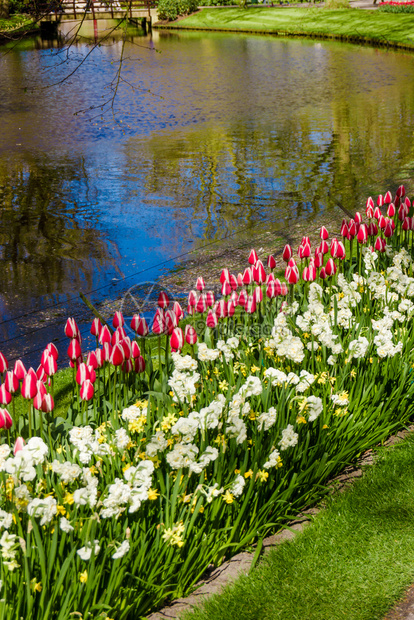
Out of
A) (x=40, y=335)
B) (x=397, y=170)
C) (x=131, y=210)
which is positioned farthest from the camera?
(x=397, y=170)

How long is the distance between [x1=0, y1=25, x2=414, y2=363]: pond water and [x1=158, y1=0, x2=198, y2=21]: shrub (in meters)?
29.3

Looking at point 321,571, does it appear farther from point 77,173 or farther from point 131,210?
point 77,173

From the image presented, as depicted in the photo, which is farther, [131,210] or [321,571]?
[131,210]

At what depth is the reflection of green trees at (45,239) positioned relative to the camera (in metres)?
6.84

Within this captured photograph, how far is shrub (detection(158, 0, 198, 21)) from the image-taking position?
160ft

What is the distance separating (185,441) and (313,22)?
39627 mm

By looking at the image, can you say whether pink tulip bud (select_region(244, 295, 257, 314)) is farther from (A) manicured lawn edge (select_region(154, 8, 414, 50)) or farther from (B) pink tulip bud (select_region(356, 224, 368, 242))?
(A) manicured lawn edge (select_region(154, 8, 414, 50))

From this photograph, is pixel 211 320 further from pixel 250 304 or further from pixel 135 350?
pixel 135 350

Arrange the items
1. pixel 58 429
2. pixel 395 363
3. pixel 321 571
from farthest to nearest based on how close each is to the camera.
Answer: pixel 395 363, pixel 58 429, pixel 321 571

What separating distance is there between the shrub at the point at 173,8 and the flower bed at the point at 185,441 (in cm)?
4923

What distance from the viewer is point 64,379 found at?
4871mm

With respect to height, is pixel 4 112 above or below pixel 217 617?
above

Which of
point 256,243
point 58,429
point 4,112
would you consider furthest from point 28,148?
point 58,429

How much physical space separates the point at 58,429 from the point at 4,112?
52.0 ft
